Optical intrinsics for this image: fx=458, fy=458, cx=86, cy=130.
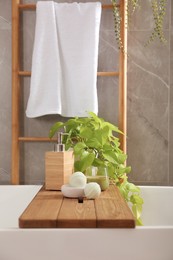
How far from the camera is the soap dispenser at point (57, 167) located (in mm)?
1543

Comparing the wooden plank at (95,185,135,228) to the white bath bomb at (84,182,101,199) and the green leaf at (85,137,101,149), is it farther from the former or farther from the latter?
the green leaf at (85,137,101,149)

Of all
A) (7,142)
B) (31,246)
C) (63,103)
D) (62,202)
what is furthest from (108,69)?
(31,246)

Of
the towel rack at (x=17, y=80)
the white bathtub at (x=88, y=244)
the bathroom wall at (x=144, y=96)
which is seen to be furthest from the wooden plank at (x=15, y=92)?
the white bathtub at (x=88, y=244)

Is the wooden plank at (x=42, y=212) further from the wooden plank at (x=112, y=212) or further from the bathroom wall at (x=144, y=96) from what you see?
the bathroom wall at (x=144, y=96)

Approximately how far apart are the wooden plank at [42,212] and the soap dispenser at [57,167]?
7 centimetres

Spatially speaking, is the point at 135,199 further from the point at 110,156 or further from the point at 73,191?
the point at 73,191

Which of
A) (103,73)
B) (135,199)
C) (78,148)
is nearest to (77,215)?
(78,148)

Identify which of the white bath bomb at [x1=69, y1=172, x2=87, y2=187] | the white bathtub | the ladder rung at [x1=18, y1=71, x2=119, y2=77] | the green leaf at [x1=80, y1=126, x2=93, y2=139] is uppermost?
the ladder rung at [x1=18, y1=71, x2=119, y2=77]

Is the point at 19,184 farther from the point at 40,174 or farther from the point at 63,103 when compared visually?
the point at 63,103

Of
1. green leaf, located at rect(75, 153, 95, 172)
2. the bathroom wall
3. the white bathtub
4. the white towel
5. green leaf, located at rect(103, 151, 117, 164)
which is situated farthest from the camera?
the bathroom wall

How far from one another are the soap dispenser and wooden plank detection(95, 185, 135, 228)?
0.15 m

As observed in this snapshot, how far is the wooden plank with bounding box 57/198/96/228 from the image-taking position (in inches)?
42.5

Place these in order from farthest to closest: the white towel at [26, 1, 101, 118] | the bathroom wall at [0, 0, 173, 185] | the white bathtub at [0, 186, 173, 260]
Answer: the bathroom wall at [0, 0, 173, 185] < the white towel at [26, 1, 101, 118] < the white bathtub at [0, 186, 173, 260]

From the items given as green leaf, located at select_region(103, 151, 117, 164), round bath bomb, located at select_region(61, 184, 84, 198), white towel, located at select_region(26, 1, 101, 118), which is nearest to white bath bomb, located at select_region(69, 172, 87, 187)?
round bath bomb, located at select_region(61, 184, 84, 198)
